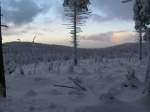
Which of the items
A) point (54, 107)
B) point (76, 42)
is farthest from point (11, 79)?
point (76, 42)

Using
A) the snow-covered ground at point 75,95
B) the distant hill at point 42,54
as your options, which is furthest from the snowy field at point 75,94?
the distant hill at point 42,54

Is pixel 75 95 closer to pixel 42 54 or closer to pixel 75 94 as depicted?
pixel 75 94

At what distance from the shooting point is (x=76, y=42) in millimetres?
45125

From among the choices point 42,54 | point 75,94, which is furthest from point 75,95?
point 42,54

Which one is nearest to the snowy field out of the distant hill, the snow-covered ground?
the snow-covered ground

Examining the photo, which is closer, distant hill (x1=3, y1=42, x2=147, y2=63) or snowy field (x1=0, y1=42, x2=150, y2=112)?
snowy field (x1=0, y1=42, x2=150, y2=112)

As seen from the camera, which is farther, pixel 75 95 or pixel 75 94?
pixel 75 94

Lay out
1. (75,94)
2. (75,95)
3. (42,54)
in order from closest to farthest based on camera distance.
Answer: (75,95), (75,94), (42,54)

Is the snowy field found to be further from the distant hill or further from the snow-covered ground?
the distant hill

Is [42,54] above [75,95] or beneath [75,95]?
above

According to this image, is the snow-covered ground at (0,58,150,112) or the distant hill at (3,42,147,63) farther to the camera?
the distant hill at (3,42,147,63)

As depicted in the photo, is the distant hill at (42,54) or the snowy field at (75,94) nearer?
the snowy field at (75,94)

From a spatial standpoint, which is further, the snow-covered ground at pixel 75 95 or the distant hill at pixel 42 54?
the distant hill at pixel 42 54

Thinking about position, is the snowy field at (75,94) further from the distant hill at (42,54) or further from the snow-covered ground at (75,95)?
the distant hill at (42,54)
